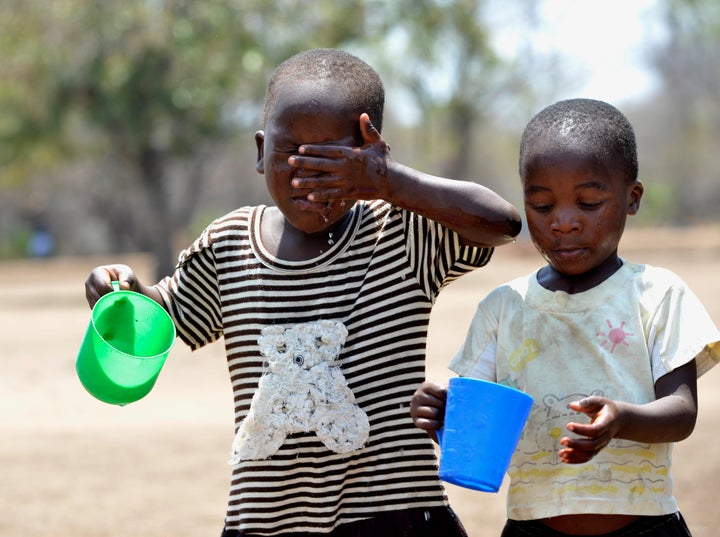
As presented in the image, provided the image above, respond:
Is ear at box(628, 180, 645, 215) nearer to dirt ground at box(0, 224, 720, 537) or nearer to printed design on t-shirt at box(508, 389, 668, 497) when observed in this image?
printed design on t-shirt at box(508, 389, 668, 497)

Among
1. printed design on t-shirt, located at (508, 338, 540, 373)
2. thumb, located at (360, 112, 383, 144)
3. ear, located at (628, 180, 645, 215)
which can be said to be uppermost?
thumb, located at (360, 112, 383, 144)

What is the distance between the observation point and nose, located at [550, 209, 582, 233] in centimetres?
212

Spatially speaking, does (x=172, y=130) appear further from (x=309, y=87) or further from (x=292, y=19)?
(x=309, y=87)

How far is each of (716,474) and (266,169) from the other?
3644mm

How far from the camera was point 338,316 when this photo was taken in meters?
2.27

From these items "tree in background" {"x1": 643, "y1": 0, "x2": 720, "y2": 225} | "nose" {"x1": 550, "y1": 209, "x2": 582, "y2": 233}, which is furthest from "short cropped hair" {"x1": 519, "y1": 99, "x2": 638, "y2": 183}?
"tree in background" {"x1": 643, "y1": 0, "x2": 720, "y2": 225}

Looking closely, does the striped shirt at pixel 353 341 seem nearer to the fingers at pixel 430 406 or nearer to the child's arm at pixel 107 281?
the child's arm at pixel 107 281

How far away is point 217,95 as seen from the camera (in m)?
17.4

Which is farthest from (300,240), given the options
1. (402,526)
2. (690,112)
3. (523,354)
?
(690,112)

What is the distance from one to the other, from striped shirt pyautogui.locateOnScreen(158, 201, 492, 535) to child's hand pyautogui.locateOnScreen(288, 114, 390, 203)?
0.73 ft

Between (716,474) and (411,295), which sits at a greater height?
(411,295)

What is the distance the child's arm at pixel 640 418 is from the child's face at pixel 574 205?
0.30 metres

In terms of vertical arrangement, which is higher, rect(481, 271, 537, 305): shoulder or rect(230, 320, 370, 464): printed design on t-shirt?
rect(481, 271, 537, 305): shoulder

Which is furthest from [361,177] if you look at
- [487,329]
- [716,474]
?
[716,474]
